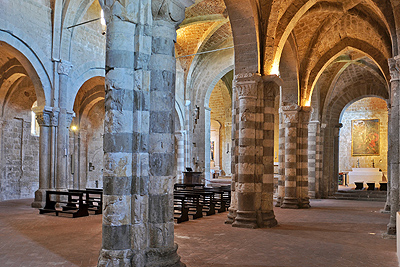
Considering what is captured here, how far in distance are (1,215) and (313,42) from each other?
13.3 meters

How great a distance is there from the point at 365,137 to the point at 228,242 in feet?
83.4

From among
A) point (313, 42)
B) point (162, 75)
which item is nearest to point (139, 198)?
point (162, 75)

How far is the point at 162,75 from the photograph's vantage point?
18.1 ft

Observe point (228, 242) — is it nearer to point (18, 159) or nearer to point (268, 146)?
point (268, 146)

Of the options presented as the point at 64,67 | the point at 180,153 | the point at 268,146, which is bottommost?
the point at 180,153

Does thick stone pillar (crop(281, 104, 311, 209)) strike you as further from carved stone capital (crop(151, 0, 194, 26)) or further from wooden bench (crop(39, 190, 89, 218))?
carved stone capital (crop(151, 0, 194, 26))

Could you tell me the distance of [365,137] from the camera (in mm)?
29578

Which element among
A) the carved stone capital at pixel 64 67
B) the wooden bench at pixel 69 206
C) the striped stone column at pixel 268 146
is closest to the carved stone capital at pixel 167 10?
the striped stone column at pixel 268 146

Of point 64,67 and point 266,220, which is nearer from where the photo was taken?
point 266,220

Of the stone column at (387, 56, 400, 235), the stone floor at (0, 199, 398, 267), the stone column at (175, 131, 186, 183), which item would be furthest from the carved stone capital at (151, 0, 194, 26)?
the stone column at (175, 131, 186, 183)

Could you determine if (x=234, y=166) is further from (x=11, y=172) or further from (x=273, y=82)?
(x=11, y=172)

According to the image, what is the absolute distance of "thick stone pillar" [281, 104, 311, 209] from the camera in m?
14.5

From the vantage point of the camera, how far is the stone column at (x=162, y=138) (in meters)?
5.29

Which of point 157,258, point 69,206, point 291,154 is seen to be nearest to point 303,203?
point 291,154
